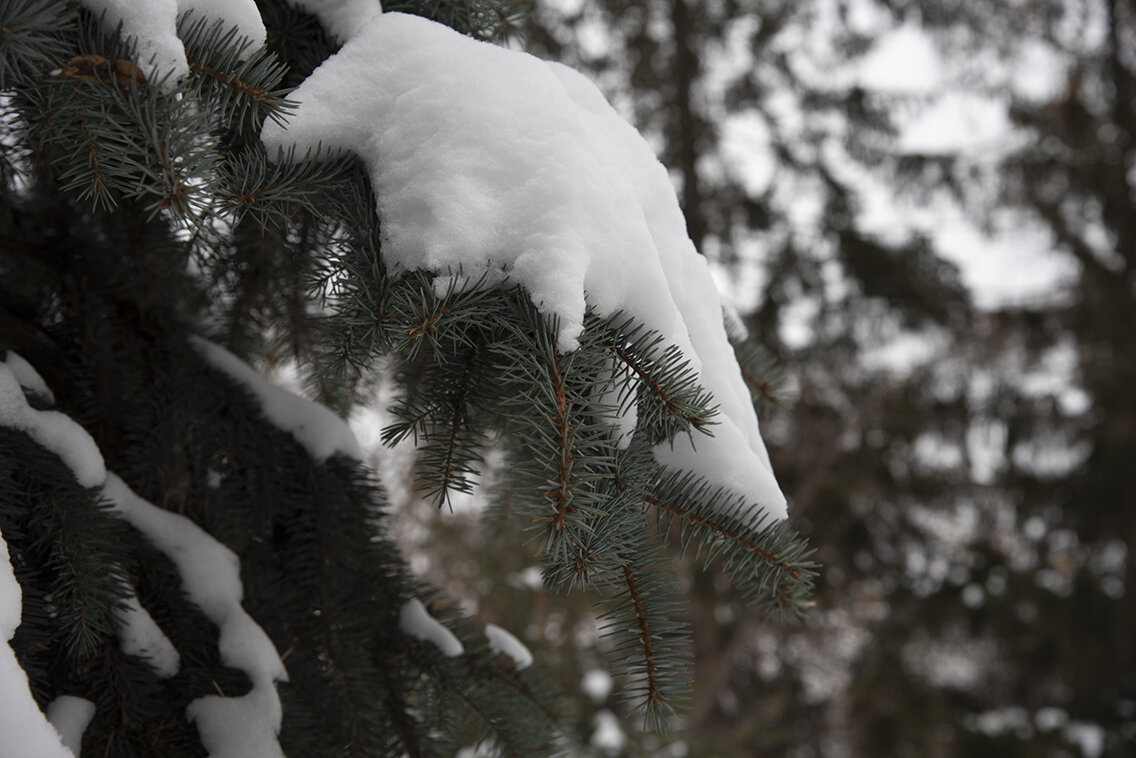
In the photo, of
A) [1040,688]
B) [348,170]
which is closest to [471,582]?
[348,170]

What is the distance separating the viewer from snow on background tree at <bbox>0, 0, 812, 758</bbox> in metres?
0.76

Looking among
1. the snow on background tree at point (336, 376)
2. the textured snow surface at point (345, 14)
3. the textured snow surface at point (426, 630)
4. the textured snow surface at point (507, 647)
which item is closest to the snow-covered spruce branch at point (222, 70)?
the snow on background tree at point (336, 376)

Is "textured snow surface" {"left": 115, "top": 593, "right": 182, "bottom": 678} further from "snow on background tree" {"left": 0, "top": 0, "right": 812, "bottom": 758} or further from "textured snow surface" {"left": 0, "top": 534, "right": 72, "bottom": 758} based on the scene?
"textured snow surface" {"left": 0, "top": 534, "right": 72, "bottom": 758}

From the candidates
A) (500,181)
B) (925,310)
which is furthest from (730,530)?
(925,310)

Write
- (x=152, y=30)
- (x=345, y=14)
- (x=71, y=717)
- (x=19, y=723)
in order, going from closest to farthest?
1. (x=19, y=723)
2. (x=152, y=30)
3. (x=71, y=717)
4. (x=345, y=14)

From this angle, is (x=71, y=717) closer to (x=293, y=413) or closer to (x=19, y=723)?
(x=19, y=723)

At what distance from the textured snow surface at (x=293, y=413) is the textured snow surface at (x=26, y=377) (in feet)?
0.92

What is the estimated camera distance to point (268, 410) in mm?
1241

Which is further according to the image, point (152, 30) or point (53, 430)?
point (53, 430)

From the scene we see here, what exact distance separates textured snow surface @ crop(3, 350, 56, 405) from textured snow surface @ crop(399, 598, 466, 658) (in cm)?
56

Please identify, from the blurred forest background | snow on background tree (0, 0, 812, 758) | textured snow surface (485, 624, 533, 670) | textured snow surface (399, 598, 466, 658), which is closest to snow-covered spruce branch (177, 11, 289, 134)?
snow on background tree (0, 0, 812, 758)

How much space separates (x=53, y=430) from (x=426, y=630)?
563 millimetres

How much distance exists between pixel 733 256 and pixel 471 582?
2.68m

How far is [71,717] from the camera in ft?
2.79
